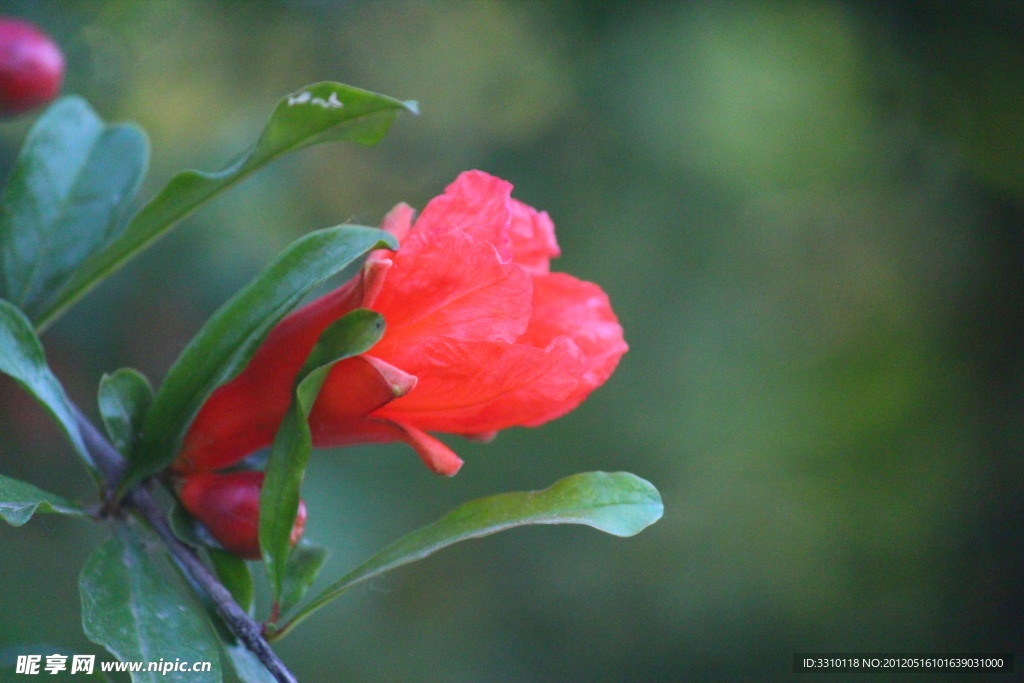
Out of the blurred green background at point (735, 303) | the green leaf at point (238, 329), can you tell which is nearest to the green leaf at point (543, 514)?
the green leaf at point (238, 329)

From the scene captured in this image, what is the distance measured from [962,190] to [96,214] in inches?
73.6

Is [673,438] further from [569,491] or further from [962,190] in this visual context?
[569,491]

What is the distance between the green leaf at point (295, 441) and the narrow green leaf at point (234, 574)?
5 centimetres

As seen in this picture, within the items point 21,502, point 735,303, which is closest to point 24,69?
point 21,502

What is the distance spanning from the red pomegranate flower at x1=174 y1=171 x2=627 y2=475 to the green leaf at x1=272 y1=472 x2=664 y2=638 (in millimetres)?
31

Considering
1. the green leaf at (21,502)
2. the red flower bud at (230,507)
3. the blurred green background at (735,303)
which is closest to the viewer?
the green leaf at (21,502)

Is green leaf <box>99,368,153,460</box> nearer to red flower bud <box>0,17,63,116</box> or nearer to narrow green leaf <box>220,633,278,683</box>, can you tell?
narrow green leaf <box>220,633,278,683</box>

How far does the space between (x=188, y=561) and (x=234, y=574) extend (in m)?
0.05

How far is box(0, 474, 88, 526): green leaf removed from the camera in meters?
0.41

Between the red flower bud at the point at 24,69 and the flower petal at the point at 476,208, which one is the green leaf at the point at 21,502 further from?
the red flower bud at the point at 24,69

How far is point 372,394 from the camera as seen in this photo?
1.53 feet

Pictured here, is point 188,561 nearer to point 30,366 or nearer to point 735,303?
point 30,366

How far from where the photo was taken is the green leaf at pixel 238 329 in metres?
0.44

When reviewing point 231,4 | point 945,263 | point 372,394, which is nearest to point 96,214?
point 372,394
